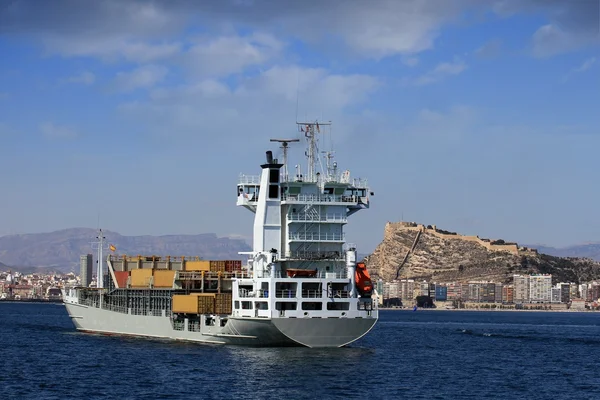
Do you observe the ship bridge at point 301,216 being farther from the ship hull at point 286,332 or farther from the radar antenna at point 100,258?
the radar antenna at point 100,258

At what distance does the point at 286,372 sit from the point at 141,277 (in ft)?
107

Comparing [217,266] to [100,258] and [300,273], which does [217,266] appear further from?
[100,258]

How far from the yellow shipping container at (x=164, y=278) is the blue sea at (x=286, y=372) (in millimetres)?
5909

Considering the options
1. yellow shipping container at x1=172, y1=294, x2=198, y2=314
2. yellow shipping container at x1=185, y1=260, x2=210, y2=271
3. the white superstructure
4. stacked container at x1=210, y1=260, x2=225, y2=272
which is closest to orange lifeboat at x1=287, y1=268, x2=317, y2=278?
the white superstructure

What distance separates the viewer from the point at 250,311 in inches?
2594

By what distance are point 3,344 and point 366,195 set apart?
104ft

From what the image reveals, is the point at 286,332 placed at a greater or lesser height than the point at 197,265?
lesser

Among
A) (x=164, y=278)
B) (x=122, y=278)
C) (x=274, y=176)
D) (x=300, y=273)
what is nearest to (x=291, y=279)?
(x=300, y=273)

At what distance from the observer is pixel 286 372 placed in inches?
2189

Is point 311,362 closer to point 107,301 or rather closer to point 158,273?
point 158,273

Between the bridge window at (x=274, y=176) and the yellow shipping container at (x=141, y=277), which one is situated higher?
the bridge window at (x=274, y=176)

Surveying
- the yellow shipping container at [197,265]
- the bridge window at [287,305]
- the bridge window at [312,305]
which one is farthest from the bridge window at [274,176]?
the yellow shipping container at [197,265]

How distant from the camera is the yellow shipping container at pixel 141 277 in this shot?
278 feet

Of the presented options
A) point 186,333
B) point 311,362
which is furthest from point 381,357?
point 186,333
